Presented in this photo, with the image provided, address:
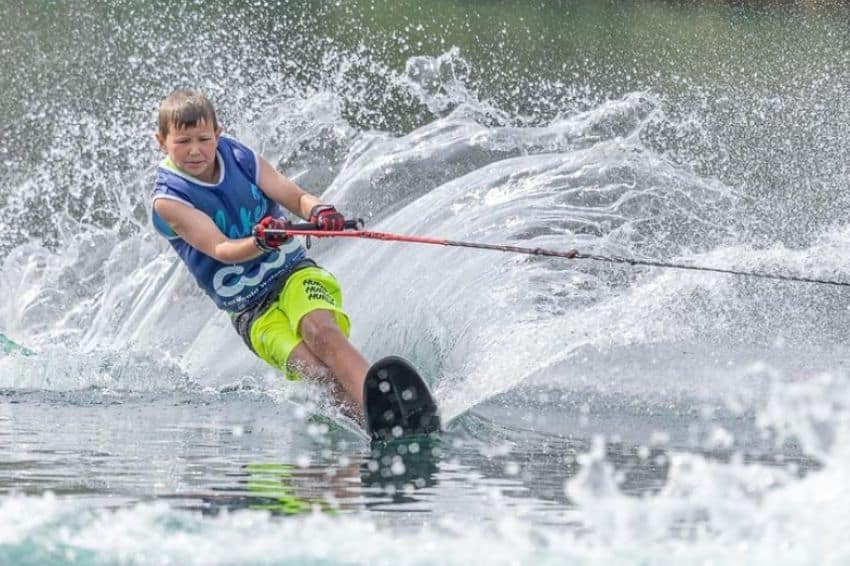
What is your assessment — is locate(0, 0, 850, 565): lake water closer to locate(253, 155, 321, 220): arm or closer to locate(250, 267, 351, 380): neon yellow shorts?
locate(250, 267, 351, 380): neon yellow shorts

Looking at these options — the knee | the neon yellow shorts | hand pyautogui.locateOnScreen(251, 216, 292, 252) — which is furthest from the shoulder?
hand pyautogui.locateOnScreen(251, 216, 292, 252)

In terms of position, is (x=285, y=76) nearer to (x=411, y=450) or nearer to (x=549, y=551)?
(x=411, y=450)

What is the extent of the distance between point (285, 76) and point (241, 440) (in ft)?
32.0

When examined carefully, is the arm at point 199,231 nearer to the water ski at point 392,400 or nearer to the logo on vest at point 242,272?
the logo on vest at point 242,272

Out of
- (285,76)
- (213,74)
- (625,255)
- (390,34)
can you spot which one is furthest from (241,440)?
(390,34)

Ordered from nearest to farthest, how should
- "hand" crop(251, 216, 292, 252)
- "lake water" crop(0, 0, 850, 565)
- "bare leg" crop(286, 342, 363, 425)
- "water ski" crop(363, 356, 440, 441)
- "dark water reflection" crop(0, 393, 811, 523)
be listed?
"lake water" crop(0, 0, 850, 565)
"dark water reflection" crop(0, 393, 811, 523)
"hand" crop(251, 216, 292, 252)
"water ski" crop(363, 356, 440, 441)
"bare leg" crop(286, 342, 363, 425)

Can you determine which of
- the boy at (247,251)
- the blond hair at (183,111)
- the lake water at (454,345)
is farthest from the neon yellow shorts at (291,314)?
the blond hair at (183,111)

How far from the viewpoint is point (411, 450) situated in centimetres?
454

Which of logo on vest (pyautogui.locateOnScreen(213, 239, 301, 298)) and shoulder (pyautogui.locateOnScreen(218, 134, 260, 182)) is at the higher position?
shoulder (pyautogui.locateOnScreen(218, 134, 260, 182))

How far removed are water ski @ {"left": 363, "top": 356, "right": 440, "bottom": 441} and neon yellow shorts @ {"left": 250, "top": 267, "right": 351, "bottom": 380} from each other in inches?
16.7

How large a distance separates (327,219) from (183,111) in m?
0.69

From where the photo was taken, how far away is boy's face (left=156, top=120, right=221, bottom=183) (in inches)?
195

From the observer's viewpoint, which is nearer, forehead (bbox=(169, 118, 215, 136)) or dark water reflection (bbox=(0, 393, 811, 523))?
dark water reflection (bbox=(0, 393, 811, 523))

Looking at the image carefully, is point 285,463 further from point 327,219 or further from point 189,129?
point 189,129
